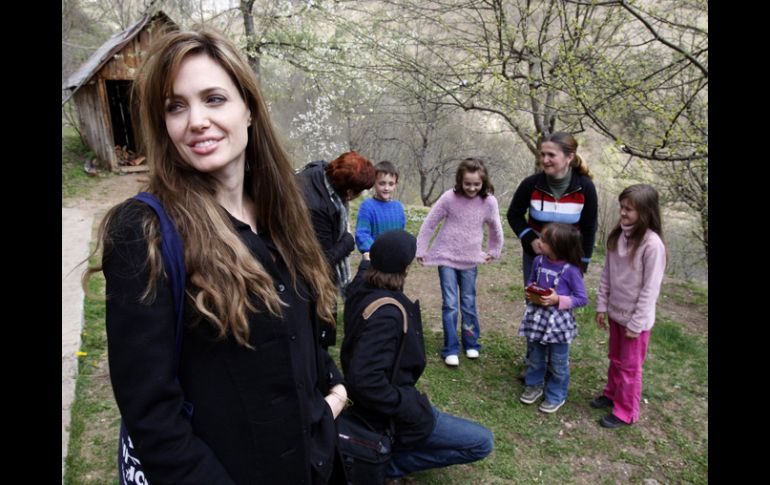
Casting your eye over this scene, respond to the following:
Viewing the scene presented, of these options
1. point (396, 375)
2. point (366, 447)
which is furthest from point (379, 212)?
point (366, 447)

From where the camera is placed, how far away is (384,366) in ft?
7.60

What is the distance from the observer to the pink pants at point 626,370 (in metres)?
3.50

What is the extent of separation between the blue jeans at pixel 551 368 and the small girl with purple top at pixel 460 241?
0.70 m

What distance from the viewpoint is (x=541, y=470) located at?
3176 millimetres

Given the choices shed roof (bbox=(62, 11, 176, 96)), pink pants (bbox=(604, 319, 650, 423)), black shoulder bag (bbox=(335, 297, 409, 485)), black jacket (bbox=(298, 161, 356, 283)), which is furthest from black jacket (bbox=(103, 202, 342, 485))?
shed roof (bbox=(62, 11, 176, 96))

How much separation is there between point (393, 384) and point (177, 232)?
154 centimetres

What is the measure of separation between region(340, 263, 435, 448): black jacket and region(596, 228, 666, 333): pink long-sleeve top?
5.55 feet

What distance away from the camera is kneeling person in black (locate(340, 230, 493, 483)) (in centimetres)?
232

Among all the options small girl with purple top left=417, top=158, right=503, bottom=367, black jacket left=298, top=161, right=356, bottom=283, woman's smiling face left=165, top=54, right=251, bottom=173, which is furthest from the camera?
small girl with purple top left=417, top=158, right=503, bottom=367

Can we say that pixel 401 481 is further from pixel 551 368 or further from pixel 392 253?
pixel 551 368

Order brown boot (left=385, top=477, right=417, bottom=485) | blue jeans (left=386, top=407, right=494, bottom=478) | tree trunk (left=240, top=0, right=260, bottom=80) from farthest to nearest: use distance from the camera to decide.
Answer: tree trunk (left=240, top=0, right=260, bottom=80) → brown boot (left=385, top=477, right=417, bottom=485) → blue jeans (left=386, top=407, right=494, bottom=478)

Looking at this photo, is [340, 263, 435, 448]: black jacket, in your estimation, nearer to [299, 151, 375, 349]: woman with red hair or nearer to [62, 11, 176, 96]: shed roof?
[299, 151, 375, 349]: woman with red hair

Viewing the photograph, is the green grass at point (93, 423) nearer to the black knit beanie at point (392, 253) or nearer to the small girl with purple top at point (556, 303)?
the black knit beanie at point (392, 253)
